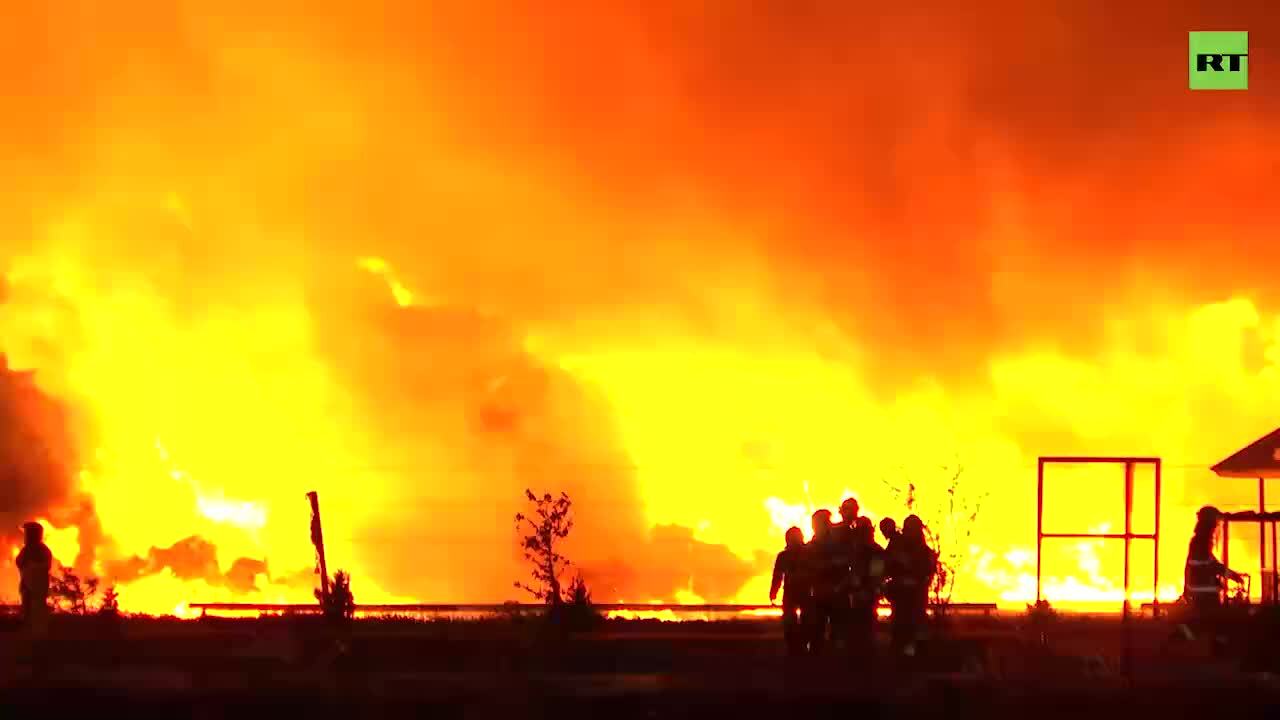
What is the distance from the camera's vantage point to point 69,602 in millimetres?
28469

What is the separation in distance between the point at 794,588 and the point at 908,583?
4.51ft

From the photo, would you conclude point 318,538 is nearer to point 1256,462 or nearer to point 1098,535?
point 1098,535

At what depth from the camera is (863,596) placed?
19141 mm

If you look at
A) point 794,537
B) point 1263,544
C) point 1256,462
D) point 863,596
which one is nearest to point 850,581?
point 863,596

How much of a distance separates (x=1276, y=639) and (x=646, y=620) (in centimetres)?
1188

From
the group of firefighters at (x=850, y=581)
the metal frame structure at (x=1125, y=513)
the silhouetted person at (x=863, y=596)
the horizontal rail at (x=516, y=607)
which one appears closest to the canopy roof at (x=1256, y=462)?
the horizontal rail at (x=516, y=607)

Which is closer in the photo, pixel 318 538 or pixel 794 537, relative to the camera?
pixel 794 537

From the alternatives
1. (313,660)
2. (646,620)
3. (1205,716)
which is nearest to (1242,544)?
(646,620)

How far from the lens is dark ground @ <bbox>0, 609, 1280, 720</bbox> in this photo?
1666 cm

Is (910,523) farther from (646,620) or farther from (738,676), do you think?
(646,620)

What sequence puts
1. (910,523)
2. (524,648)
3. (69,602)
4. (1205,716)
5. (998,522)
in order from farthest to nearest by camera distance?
1. (69,602)
2. (998,522)
3. (524,648)
4. (910,523)
5. (1205,716)

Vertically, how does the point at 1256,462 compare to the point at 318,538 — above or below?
above

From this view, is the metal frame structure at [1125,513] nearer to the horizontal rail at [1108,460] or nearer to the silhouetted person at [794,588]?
the horizontal rail at [1108,460]

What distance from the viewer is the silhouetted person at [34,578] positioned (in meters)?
22.2
